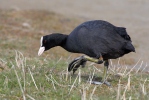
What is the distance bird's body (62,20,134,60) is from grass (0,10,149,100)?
0.38 metres

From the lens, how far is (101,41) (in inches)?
A: 285

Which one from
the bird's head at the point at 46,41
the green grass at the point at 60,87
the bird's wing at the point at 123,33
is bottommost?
the green grass at the point at 60,87

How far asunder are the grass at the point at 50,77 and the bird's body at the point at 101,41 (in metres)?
0.38

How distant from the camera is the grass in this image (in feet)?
19.9

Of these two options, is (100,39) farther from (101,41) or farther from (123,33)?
(123,33)

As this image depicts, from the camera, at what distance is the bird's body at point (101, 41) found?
7.24 m

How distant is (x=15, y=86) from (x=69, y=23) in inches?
423

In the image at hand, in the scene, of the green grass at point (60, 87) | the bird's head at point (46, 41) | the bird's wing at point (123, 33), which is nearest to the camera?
the green grass at point (60, 87)

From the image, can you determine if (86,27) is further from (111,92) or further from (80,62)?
(111,92)

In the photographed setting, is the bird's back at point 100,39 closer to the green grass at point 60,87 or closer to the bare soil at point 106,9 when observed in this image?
the green grass at point 60,87

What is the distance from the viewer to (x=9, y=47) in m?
11.9

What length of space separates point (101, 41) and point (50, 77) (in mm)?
986

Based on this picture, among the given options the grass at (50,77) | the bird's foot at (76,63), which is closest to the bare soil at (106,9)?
the grass at (50,77)

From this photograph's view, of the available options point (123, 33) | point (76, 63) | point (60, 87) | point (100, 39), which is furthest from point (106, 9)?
point (60, 87)
